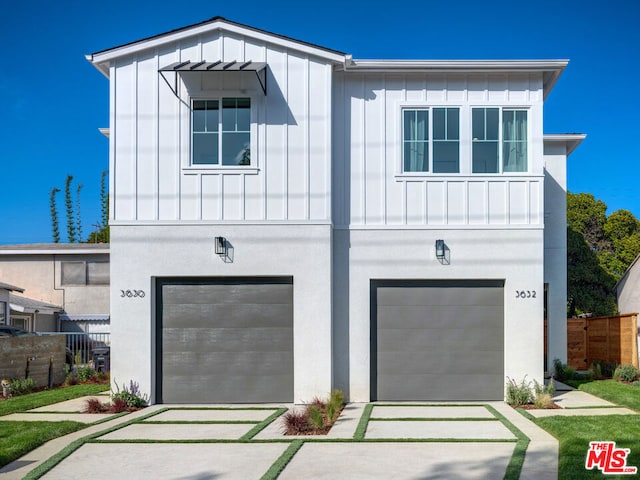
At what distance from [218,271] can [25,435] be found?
16.5ft

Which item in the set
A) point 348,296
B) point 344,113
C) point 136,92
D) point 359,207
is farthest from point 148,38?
point 348,296

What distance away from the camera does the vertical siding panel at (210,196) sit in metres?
14.5

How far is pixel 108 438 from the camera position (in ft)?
35.7

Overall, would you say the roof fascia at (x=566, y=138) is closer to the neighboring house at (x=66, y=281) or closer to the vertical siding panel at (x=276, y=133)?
the vertical siding panel at (x=276, y=133)

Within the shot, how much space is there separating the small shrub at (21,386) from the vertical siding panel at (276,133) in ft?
24.2

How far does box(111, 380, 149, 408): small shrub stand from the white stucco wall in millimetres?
4060

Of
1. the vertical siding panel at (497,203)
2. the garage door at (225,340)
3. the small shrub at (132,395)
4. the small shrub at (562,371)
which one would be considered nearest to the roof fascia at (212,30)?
the vertical siding panel at (497,203)

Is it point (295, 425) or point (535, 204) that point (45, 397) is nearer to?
point (295, 425)

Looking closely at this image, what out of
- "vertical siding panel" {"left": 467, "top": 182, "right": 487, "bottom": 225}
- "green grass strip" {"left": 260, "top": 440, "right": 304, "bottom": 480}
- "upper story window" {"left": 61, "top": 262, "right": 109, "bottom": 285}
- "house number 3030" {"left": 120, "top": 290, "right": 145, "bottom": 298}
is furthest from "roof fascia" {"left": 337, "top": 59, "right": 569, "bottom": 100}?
"upper story window" {"left": 61, "top": 262, "right": 109, "bottom": 285}

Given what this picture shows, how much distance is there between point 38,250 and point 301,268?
16376mm

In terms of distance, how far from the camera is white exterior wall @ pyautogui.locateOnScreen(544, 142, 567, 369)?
19.5 m

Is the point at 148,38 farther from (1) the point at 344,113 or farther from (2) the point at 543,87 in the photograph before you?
(2) the point at 543,87

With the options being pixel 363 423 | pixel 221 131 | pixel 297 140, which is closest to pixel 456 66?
pixel 297 140

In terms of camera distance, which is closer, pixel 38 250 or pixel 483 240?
pixel 483 240
